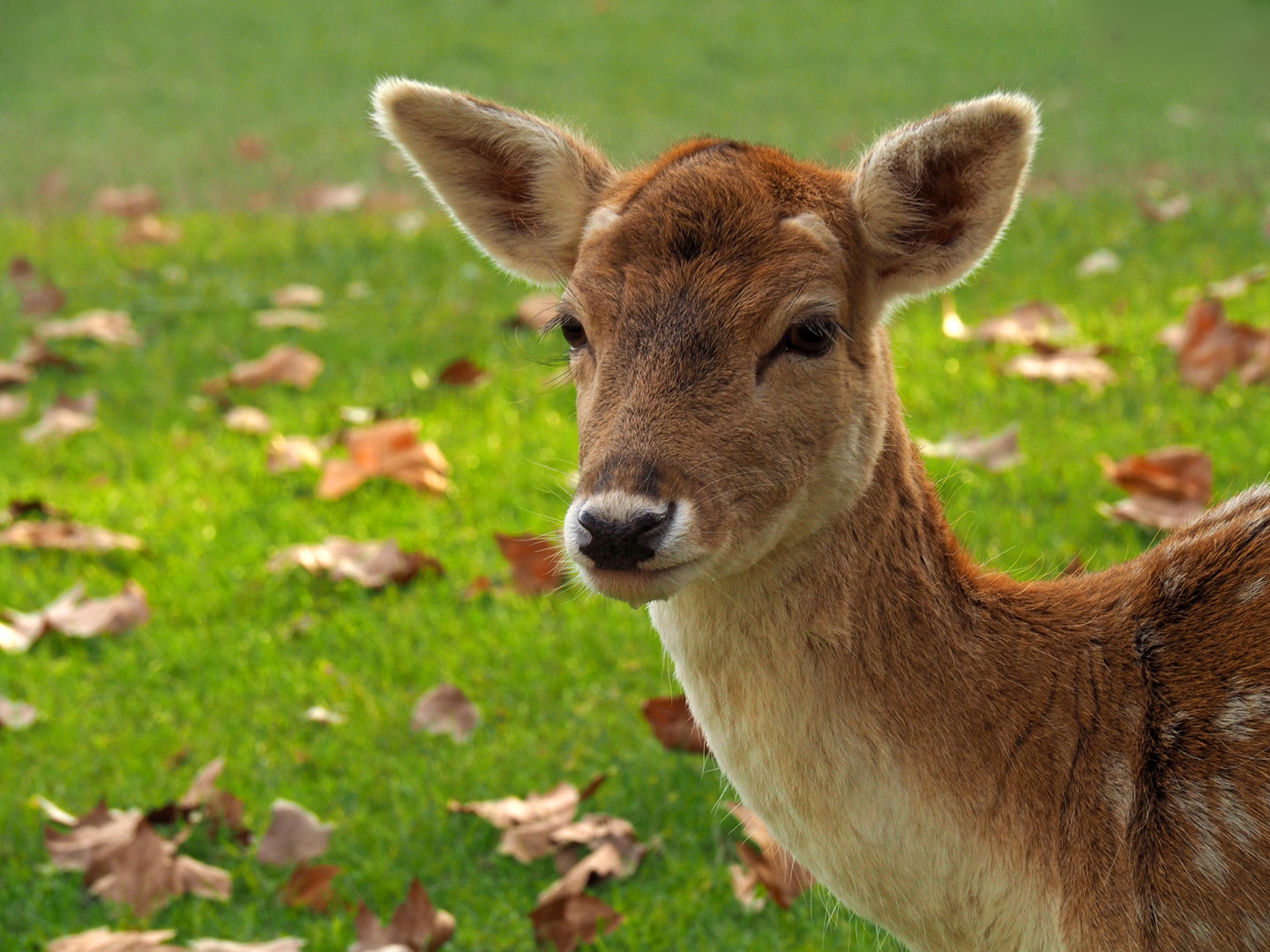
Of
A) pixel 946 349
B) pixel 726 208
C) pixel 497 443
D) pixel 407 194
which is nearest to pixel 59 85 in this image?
pixel 407 194

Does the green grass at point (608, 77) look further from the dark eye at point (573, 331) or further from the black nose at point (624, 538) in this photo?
the black nose at point (624, 538)

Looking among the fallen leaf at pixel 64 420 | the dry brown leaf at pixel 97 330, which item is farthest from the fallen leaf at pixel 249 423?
the dry brown leaf at pixel 97 330

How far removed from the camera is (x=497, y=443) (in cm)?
606

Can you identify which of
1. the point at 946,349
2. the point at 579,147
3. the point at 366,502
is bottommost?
the point at 366,502

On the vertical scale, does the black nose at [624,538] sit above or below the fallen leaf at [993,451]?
above

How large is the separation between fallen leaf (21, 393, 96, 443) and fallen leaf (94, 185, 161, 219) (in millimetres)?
3516

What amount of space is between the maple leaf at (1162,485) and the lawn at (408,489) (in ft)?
0.30

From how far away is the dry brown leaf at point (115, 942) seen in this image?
3412 millimetres

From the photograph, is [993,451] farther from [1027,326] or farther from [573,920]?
[573,920]

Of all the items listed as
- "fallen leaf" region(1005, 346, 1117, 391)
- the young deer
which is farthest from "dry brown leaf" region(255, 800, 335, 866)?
"fallen leaf" region(1005, 346, 1117, 391)

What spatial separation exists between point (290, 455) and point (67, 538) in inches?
37.3

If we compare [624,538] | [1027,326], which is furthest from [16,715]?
[1027,326]

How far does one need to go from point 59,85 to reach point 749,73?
6.08 metres

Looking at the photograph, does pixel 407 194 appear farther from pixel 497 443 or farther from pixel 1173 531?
pixel 1173 531
